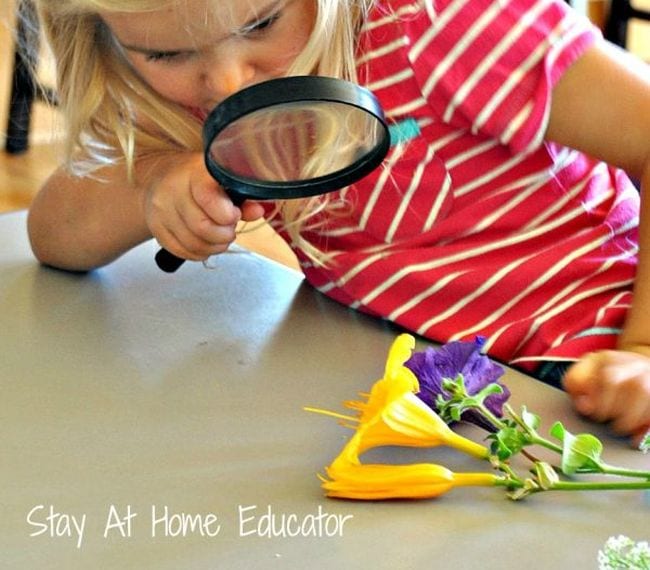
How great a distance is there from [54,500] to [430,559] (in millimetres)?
225

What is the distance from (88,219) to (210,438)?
404 mm

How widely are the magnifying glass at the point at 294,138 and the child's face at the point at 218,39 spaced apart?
0.27ft

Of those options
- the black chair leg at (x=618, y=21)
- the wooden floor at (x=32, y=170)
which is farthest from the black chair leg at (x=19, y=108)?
the black chair leg at (x=618, y=21)

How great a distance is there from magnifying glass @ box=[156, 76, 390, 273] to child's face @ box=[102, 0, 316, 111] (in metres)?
0.08

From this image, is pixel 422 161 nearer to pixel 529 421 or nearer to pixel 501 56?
pixel 501 56

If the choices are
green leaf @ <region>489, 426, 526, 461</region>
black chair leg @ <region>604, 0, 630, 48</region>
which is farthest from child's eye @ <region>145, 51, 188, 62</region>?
black chair leg @ <region>604, 0, 630, 48</region>

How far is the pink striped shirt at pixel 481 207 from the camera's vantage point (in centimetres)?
84

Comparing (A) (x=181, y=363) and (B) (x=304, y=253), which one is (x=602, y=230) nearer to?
(B) (x=304, y=253)

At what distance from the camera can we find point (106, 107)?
39.2 inches

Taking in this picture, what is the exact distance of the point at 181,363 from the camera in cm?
79

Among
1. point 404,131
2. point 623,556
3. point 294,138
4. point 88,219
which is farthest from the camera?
point 88,219

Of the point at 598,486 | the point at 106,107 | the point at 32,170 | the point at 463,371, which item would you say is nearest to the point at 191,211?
the point at 106,107

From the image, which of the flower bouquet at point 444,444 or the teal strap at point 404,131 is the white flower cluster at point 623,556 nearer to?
the flower bouquet at point 444,444

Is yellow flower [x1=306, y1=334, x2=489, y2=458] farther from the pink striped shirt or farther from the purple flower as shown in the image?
the pink striped shirt
